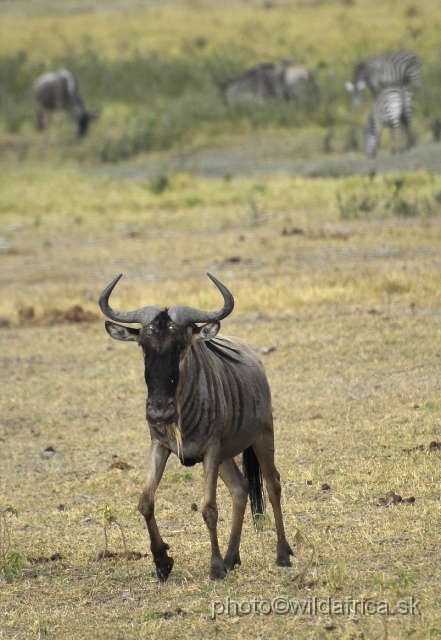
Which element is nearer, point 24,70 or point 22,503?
point 22,503

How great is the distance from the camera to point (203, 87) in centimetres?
3244

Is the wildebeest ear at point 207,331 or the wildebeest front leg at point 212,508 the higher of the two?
the wildebeest ear at point 207,331

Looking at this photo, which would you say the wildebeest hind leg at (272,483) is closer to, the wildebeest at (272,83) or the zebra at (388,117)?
the zebra at (388,117)

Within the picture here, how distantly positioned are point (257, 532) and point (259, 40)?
35834 millimetres

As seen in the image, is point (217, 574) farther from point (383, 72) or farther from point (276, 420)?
point (383, 72)

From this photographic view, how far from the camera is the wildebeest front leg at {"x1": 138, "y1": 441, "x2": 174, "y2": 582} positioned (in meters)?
5.15

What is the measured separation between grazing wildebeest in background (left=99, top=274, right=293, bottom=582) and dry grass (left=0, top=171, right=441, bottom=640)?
0.31 meters

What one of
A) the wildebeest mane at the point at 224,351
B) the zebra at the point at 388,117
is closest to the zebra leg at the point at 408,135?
the zebra at the point at 388,117

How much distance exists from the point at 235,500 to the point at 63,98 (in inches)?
1013

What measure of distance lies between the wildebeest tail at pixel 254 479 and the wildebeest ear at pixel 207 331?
0.88 meters

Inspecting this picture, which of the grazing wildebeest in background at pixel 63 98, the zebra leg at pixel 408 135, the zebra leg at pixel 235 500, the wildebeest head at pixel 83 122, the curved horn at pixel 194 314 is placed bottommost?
the zebra leg at pixel 235 500

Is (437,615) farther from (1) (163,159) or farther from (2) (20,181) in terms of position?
(1) (163,159)

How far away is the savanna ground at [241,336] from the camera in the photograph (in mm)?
5199

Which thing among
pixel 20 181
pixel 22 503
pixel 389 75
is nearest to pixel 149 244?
pixel 20 181
